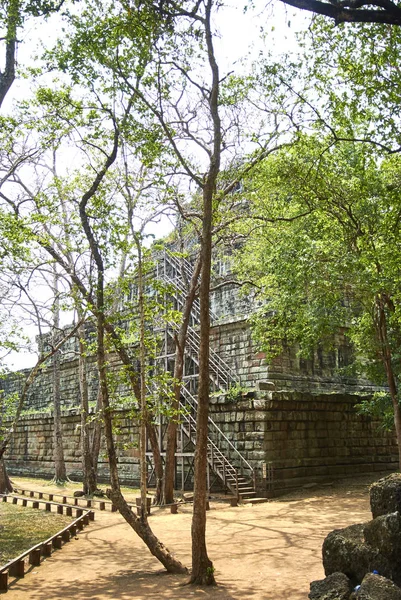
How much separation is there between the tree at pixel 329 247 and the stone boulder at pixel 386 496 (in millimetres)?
6899

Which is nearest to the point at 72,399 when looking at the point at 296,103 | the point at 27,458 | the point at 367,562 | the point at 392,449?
the point at 27,458

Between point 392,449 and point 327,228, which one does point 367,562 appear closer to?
point 327,228

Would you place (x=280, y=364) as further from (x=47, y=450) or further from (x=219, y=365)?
(x=47, y=450)

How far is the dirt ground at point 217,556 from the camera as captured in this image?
7.18 meters

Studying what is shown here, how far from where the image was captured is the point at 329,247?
14.1m

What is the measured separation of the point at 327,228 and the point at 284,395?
4.81m

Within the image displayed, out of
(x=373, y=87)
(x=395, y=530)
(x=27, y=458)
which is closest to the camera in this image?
(x=395, y=530)

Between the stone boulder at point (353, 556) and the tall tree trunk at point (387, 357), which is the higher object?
the tall tree trunk at point (387, 357)

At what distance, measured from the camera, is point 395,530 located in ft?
17.5

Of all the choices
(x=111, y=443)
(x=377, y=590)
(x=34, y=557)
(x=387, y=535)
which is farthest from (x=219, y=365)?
(x=377, y=590)

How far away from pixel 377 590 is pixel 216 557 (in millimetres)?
4577

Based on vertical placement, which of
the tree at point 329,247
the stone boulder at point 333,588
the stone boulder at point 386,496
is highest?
the tree at point 329,247

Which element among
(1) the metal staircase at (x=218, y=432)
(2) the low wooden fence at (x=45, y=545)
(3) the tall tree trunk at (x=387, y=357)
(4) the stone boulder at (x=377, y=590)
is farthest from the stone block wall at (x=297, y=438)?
(4) the stone boulder at (x=377, y=590)

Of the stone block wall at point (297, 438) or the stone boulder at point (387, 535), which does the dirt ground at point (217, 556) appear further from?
the stone block wall at point (297, 438)
